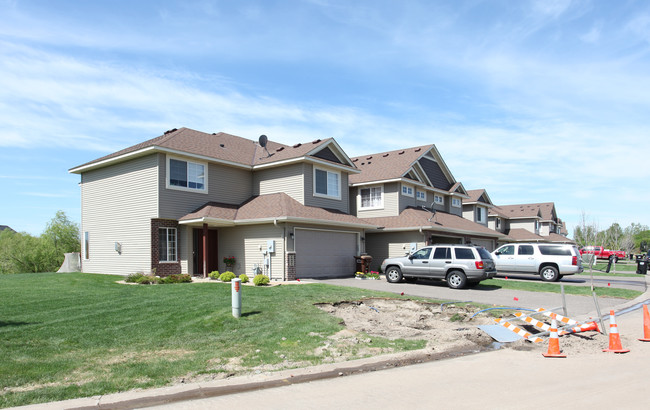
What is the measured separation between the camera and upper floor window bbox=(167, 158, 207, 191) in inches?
840

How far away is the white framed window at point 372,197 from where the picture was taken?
29750 millimetres

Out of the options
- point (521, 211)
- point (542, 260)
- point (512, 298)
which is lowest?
point (512, 298)

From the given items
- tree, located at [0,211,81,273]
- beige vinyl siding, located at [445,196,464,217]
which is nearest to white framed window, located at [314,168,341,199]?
beige vinyl siding, located at [445,196,464,217]

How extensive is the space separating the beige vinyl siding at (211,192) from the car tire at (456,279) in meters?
11.4

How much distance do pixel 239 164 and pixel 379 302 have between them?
1311 centimetres

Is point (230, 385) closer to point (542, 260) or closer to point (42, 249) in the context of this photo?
point (542, 260)

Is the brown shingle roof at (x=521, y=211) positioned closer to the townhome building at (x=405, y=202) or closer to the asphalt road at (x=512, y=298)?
the townhome building at (x=405, y=202)

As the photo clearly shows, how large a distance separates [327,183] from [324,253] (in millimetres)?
4202

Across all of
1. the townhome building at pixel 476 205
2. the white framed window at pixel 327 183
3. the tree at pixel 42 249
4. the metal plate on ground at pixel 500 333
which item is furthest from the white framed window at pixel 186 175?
the tree at pixel 42 249

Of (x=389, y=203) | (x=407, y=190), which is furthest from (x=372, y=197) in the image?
(x=407, y=190)

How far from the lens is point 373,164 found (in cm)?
3247

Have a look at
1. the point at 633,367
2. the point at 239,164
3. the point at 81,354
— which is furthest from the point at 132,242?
the point at 633,367

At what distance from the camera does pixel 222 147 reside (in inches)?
998

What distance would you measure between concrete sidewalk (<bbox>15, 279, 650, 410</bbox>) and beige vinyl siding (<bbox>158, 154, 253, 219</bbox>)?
15.6 meters
